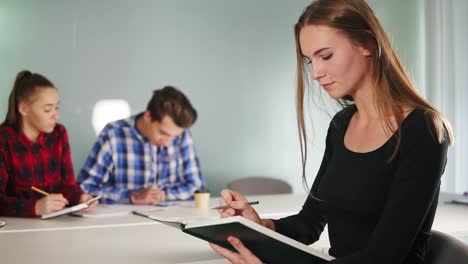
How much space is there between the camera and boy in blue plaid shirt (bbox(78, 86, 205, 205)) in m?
3.53

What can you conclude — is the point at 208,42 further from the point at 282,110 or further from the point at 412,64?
the point at 412,64

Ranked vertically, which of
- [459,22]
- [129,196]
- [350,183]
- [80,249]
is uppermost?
[459,22]

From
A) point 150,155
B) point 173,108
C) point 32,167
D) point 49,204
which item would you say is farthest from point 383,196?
point 150,155

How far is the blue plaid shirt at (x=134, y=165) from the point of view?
3.60 metres

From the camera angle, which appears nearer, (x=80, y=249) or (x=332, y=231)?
(x=332, y=231)

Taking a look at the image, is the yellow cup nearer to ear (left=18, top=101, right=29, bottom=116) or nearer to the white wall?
ear (left=18, top=101, right=29, bottom=116)

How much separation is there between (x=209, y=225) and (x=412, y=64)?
173 inches

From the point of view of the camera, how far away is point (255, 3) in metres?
5.09

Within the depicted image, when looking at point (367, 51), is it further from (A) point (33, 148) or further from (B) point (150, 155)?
(B) point (150, 155)

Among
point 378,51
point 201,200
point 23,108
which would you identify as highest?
point 378,51

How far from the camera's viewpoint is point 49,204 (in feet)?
8.22

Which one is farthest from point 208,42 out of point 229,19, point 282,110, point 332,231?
point 332,231

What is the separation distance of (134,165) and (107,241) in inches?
67.2

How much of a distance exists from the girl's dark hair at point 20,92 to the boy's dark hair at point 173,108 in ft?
2.48
